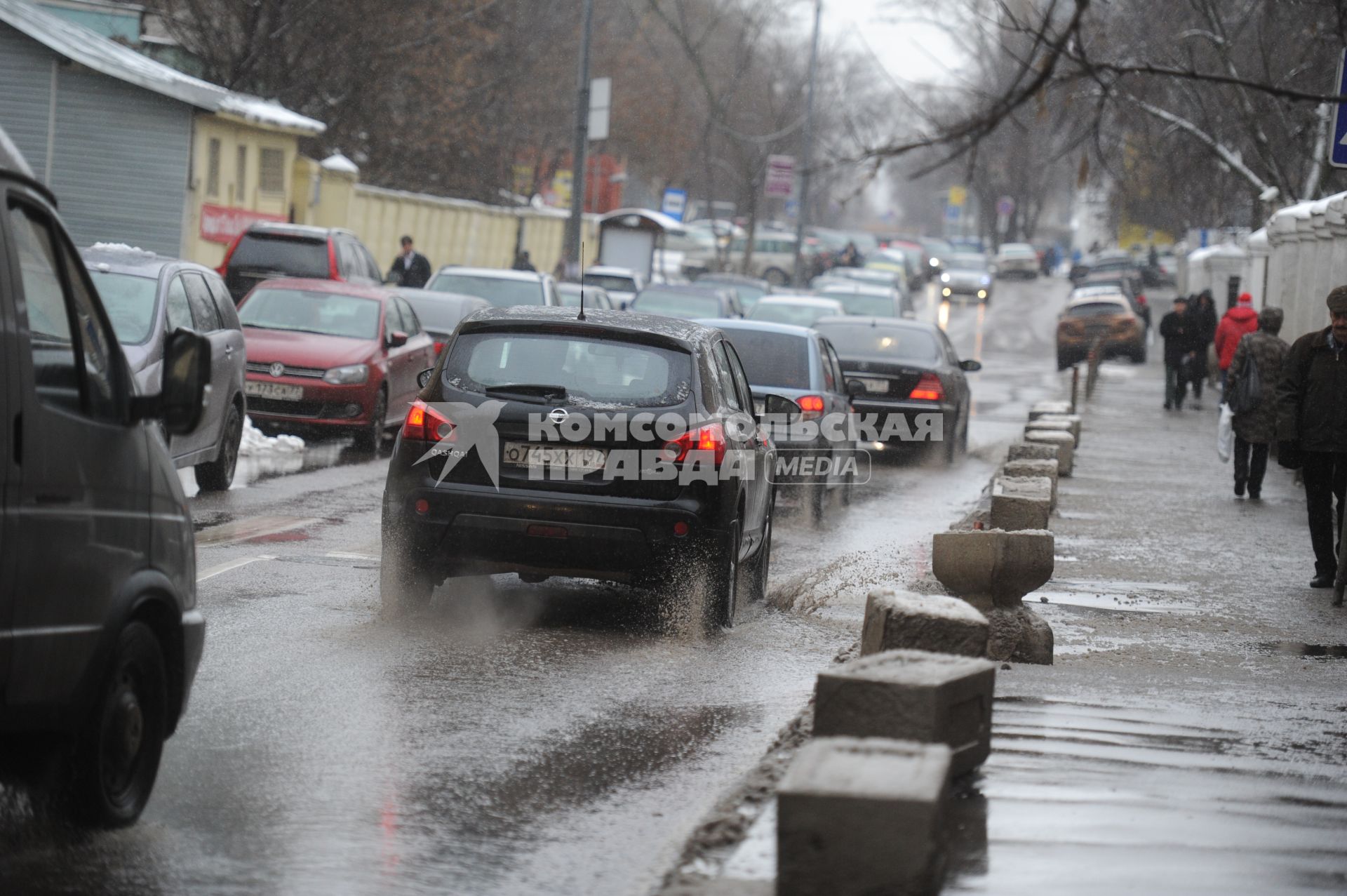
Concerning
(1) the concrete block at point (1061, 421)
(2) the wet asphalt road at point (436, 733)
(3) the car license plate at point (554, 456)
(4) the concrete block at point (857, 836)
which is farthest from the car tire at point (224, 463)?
(4) the concrete block at point (857, 836)

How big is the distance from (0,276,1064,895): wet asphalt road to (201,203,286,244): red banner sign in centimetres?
2041

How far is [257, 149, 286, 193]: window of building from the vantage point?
34.8m

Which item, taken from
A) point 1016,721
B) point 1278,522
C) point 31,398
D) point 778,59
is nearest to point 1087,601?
point 1016,721

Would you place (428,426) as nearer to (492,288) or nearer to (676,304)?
(492,288)

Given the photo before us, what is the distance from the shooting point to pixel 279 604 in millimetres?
9367

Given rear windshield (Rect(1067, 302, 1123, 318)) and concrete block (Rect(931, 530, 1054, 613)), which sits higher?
rear windshield (Rect(1067, 302, 1123, 318))

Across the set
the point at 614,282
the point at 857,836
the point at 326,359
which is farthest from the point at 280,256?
the point at 857,836

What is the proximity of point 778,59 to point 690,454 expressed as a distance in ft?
211

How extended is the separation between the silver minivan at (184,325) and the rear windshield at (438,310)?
8.53 m

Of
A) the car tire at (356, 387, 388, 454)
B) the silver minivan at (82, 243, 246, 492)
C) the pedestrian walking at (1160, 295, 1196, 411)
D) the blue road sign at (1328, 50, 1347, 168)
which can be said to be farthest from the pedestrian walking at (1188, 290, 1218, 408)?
the blue road sign at (1328, 50, 1347, 168)

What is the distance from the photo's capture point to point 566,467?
347 inches

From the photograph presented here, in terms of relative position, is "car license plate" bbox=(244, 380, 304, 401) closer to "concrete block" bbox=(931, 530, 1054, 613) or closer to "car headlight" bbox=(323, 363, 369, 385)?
"car headlight" bbox=(323, 363, 369, 385)

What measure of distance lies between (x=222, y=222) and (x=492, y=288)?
8.63m

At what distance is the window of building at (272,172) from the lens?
34.8m
